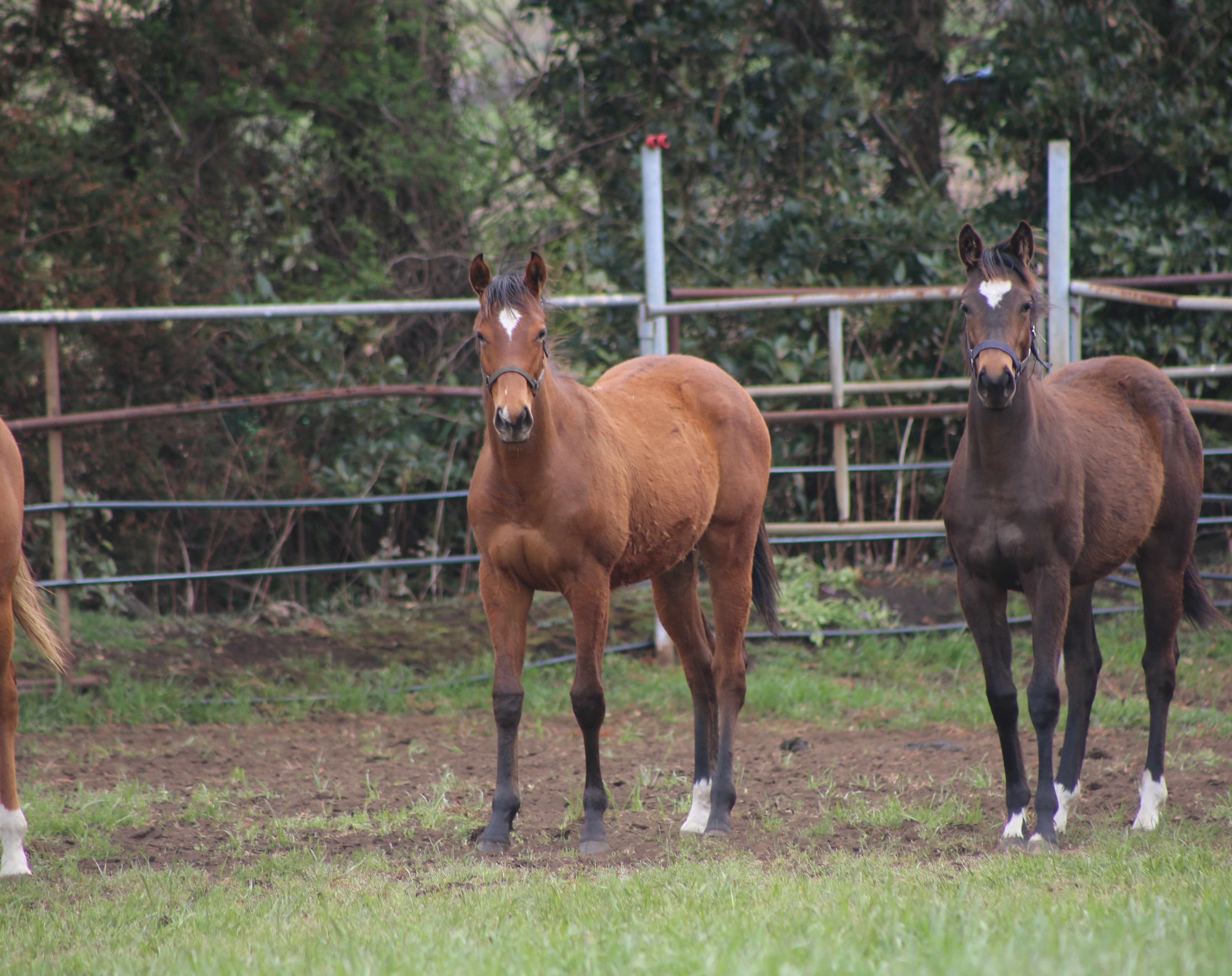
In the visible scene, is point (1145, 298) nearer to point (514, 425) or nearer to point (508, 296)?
point (508, 296)

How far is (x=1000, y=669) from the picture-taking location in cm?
411

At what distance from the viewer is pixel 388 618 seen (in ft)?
24.7

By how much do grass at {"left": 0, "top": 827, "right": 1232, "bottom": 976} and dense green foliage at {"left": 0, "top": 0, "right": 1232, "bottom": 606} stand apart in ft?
14.8

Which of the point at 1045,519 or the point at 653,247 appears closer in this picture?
the point at 1045,519

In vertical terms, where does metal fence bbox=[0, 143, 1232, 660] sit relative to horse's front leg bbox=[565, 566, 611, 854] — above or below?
above

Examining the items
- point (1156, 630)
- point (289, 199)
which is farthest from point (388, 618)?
point (1156, 630)

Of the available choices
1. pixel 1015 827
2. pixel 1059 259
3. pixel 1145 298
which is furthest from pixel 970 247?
pixel 1059 259

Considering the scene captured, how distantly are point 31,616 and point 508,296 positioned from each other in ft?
7.27

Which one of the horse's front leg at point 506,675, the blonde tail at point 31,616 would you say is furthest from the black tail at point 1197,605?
the blonde tail at point 31,616

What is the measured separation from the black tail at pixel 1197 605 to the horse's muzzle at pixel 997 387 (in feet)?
5.33

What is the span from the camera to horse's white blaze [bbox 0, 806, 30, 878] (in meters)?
3.89

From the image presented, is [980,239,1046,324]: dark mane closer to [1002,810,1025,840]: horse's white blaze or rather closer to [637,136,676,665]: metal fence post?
[1002,810,1025,840]: horse's white blaze

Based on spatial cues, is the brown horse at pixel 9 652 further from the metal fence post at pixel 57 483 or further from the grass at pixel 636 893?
the metal fence post at pixel 57 483

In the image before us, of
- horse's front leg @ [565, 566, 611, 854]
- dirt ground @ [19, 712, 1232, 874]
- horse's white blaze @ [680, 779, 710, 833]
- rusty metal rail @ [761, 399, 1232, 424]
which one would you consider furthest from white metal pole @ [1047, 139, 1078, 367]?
horse's front leg @ [565, 566, 611, 854]
